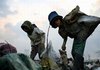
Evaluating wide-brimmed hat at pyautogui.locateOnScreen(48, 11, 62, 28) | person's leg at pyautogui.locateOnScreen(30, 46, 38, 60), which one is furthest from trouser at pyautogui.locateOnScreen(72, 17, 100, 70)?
person's leg at pyautogui.locateOnScreen(30, 46, 38, 60)

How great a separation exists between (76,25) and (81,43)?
0.45 metres

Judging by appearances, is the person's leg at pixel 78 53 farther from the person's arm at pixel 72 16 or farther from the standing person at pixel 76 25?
the person's arm at pixel 72 16

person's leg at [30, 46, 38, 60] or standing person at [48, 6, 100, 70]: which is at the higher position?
standing person at [48, 6, 100, 70]

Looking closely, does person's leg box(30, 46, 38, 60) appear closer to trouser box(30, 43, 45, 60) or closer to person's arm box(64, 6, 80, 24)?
trouser box(30, 43, 45, 60)

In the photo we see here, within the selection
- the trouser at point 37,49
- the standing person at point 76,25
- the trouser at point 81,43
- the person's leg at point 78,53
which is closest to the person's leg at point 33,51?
the trouser at point 37,49

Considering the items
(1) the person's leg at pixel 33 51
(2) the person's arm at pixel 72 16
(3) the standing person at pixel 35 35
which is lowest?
(1) the person's leg at pixel 33 51

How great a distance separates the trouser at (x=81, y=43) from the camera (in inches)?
286

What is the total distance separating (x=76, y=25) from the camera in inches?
303

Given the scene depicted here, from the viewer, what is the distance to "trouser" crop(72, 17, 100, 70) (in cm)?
727

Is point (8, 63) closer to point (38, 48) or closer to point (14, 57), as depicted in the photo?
point (14, 57)

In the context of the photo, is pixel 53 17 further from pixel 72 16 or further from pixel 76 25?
pixel 76 25

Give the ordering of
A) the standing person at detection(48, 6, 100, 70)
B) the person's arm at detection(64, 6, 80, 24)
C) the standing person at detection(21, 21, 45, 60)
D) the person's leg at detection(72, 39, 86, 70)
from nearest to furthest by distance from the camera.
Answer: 1. the person's leg at detection(72, 39, 86, 70)
2. the standing person at detection(48, 6, 100, 70)
3. the person's arm at detection(64, 6, 80, 24)
4. the standing person at detection(21, 21, 45, 60)

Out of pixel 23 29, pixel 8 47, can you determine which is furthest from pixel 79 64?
pixel 23 29

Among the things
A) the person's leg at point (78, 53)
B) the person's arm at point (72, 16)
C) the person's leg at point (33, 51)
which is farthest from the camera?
the person's leg at point (33, 51)
